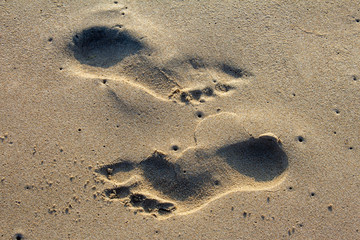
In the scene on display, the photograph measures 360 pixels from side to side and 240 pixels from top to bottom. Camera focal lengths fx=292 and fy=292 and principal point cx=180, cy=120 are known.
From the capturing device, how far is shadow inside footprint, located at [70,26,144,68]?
2.86 m

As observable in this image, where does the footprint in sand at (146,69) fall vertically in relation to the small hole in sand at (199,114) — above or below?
above

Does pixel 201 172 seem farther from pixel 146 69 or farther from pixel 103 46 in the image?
pixel 103 46

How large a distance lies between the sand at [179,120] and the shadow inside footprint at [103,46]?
0.03 feet

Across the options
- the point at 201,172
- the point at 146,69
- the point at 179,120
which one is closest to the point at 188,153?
the point at 201,172

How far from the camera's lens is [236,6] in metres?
2.98

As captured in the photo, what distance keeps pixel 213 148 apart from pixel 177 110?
1.59 feet

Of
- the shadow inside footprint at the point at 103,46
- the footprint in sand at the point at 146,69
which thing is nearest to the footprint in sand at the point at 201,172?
the footprint in sand at the point at 146,69

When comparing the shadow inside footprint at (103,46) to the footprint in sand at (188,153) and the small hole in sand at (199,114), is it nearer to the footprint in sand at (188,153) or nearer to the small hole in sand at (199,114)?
the footprint in sand at (188,153)

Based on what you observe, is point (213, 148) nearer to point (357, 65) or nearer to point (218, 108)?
point (218, 108)

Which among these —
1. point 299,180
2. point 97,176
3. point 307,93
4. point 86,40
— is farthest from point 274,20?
point 97,176

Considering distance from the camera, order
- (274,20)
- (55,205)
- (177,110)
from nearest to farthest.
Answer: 1. (55,205)
2. (177,110)
3. (274,20)

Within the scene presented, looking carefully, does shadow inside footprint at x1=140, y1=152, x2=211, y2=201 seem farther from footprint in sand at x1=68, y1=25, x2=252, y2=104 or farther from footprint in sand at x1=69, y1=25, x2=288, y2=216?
footprint in sand at x1=68, y1=25, x2=252, y2=104

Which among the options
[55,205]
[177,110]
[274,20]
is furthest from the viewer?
[274,20]

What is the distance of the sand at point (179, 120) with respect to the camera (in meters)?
2.54
